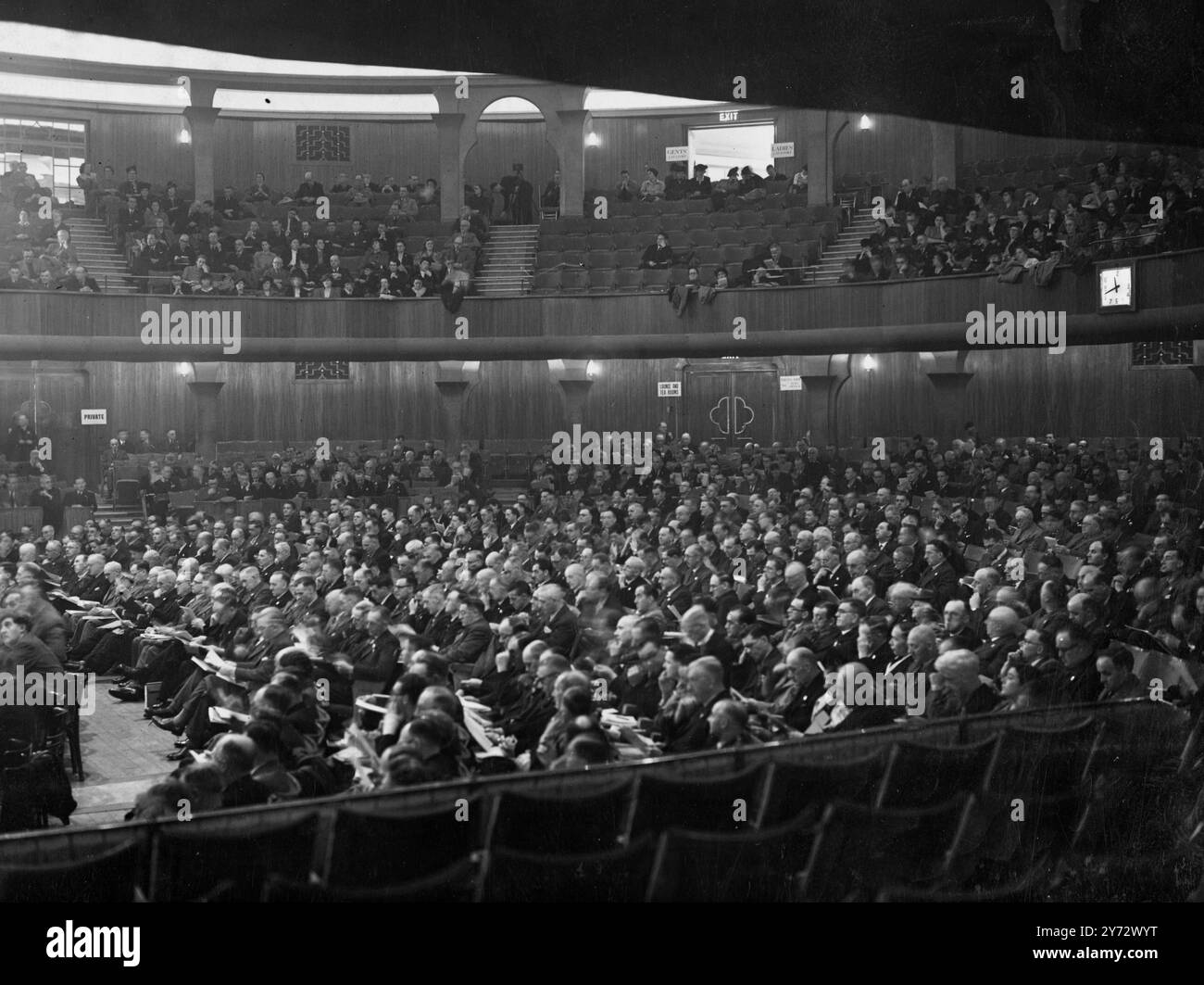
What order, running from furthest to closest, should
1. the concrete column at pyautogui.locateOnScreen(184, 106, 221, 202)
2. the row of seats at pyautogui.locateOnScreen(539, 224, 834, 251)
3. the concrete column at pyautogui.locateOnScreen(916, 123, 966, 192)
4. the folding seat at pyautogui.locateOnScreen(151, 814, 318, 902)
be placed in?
the concrete column at pyautogui.locateOnScreen(184, 106, 221, 202) < the concrete column at pyautogui.locateOnScreen(916, 123, 966, 192) < the row of seats at pyautogui.locateOnScreen(539, 224, 834, 251) < the folding seat at pyautogui.locateOnScreen(151, 814, 318, 902)

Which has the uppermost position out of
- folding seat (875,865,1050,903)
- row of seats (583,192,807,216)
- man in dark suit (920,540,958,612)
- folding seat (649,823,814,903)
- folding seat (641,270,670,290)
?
row of seats (583,192,807,216)

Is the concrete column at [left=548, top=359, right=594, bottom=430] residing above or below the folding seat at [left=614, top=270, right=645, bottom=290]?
below

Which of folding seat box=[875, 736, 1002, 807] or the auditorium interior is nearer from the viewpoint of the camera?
the auditorium interior

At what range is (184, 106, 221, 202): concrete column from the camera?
16.9 metres

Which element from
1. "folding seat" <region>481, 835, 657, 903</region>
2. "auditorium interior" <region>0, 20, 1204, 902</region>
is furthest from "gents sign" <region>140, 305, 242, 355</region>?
"folding seat" <region>481, 835, 657, 903</region>

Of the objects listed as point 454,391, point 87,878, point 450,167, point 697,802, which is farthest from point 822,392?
point 87,878

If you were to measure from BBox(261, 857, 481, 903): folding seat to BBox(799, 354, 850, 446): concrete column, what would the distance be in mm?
9974

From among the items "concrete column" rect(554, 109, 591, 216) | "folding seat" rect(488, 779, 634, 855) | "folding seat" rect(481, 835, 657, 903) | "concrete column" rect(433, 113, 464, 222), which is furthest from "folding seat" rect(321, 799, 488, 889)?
"concrete column" rect(433, 113, 464, 222)

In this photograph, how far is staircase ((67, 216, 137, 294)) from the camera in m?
14.6

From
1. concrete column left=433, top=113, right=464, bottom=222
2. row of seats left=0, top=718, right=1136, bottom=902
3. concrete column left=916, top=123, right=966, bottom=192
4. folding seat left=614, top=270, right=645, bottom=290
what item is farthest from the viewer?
concrete column left=433, top=113, right=464, bottom=222

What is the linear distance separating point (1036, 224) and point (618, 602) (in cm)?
674

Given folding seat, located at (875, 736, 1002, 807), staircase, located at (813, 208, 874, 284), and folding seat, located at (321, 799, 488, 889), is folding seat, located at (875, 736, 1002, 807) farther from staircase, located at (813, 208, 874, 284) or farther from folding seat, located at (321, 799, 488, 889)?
staircase, located at (813, 208, 874, 284)
